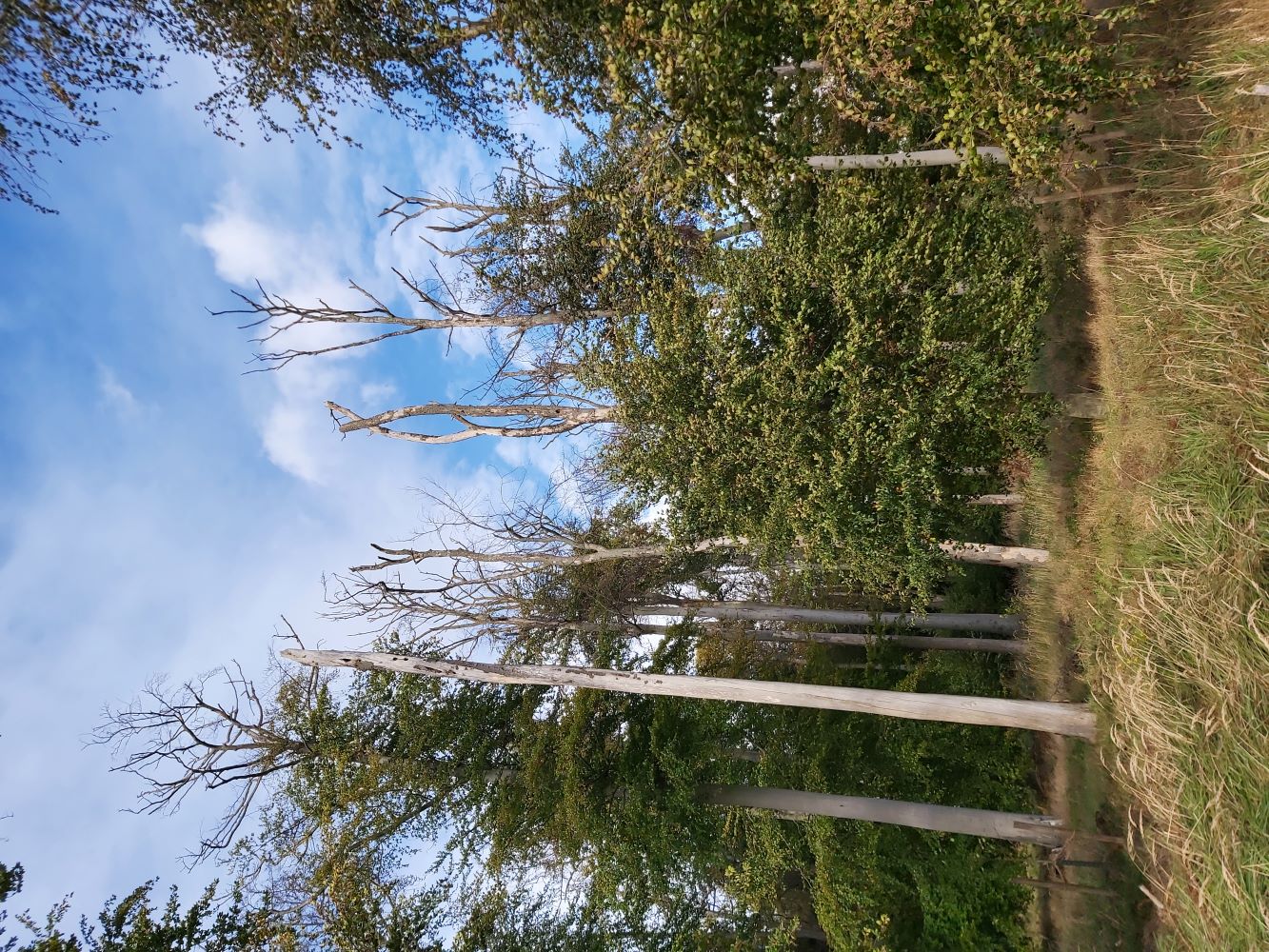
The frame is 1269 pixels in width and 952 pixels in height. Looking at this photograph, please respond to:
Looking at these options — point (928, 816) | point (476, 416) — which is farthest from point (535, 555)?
point (928, 816)

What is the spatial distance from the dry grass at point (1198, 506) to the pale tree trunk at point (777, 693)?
22.9 inches

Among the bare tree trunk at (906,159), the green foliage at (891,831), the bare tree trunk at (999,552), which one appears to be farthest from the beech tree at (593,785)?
the bare tree trunk at (906,159)

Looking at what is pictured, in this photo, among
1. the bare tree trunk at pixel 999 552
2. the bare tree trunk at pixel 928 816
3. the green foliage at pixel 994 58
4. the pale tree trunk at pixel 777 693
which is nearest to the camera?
the green foliage at pixel 994 58

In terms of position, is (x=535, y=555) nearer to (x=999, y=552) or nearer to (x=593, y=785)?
(x=593, y=785)

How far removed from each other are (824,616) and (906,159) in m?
10.3

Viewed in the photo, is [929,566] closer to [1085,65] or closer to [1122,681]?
[1122,681]

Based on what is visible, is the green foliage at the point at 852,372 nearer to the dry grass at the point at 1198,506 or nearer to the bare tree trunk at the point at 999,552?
the bare tree trunk at the point at 999,552

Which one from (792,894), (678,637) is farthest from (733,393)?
(792,894)

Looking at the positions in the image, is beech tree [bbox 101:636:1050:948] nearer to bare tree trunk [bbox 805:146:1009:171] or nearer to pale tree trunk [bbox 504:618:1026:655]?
pale tree trunk [bbox 504:618:1026:655]

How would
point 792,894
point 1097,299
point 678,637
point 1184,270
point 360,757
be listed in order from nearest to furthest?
point 1184,270
point 1097,299
point 360,757
point 678,637
point 792,894

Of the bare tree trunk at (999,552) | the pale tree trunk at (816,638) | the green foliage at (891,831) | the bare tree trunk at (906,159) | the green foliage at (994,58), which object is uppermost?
the bare tree trunk at (906,159)

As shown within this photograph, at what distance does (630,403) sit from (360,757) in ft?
27.7

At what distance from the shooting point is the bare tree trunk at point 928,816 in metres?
9.46

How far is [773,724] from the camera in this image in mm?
12898
